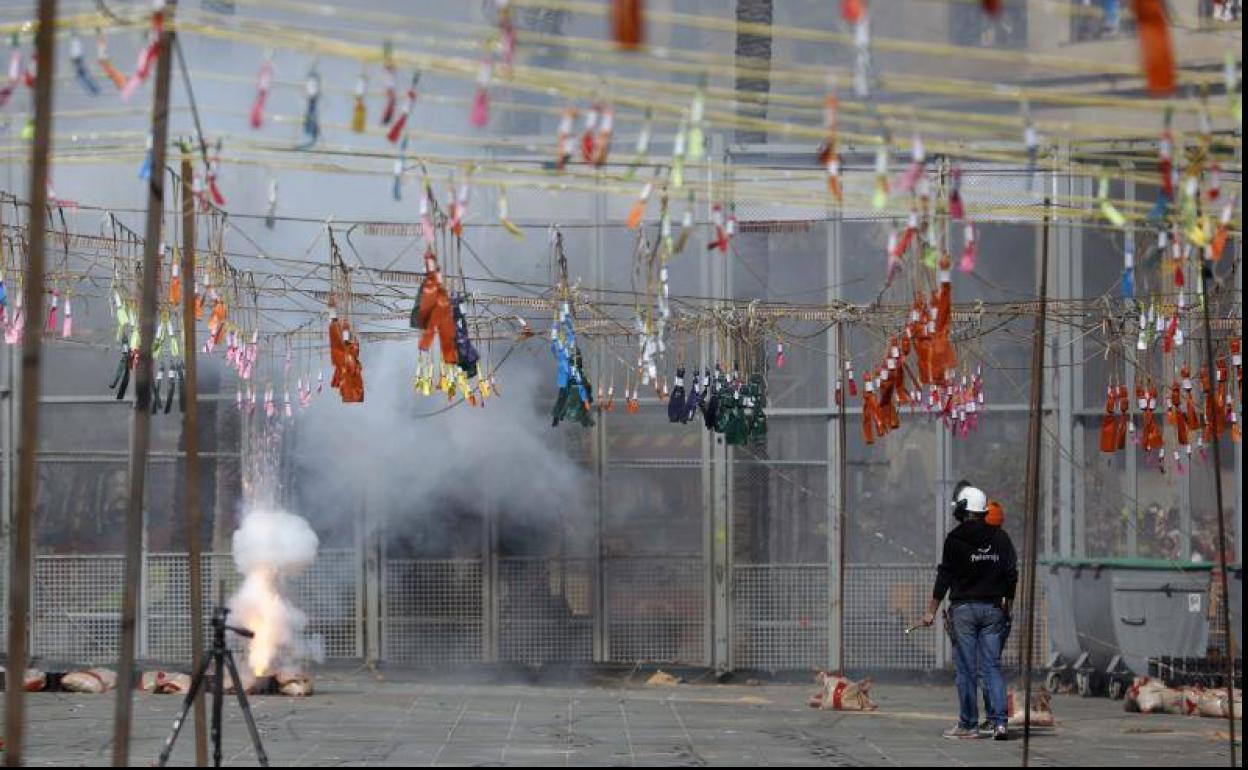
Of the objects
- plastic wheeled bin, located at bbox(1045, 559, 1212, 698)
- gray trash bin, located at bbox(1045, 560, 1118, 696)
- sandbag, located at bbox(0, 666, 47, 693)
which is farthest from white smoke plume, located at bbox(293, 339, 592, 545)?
plastic wheeled bin, located at bbox(1045, 559, 1212, 698)

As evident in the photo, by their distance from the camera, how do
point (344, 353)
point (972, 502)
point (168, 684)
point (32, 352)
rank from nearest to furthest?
1. point (32, 352)
2. point (972, 502)
3. point (344, 353)
4. point (168, 684)

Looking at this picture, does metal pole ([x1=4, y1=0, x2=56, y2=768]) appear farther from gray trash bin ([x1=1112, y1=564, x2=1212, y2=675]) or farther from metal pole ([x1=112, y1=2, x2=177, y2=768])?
gray trash bin ([x1=1112, y1=564, x2=1212, y2=675])

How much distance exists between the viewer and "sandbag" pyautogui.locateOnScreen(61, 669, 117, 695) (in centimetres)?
1828

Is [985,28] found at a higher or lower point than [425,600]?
higher

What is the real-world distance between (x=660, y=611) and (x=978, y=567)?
19.9ft

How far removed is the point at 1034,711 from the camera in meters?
15.2

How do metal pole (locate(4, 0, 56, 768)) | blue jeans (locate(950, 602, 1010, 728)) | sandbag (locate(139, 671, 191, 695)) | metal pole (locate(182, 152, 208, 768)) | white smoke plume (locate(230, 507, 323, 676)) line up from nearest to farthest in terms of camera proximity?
metal pole (locate(4, 0, 56, 768)) → metal pole (locate(182, 152, 208, 768)) → blue jeans (locate(950, 602, 1010, 728)) → sandbag (locate(139, 671, 191, 695)) → white smoke plume (locate(230, 507, 323, 676))

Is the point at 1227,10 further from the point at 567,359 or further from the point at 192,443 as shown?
the point at 192,443

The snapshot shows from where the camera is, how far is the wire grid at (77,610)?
783 inches

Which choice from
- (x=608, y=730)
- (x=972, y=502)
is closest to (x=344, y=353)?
(x=608, y=730)

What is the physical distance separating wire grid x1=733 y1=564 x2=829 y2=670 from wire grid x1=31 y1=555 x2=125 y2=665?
244 inches

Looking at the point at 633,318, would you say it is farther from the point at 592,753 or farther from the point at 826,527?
the point at 592,753

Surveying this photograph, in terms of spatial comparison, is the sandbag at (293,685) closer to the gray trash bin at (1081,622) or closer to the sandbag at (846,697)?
the sandbag at (846,697)

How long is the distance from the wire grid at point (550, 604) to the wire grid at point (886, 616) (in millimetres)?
2617
